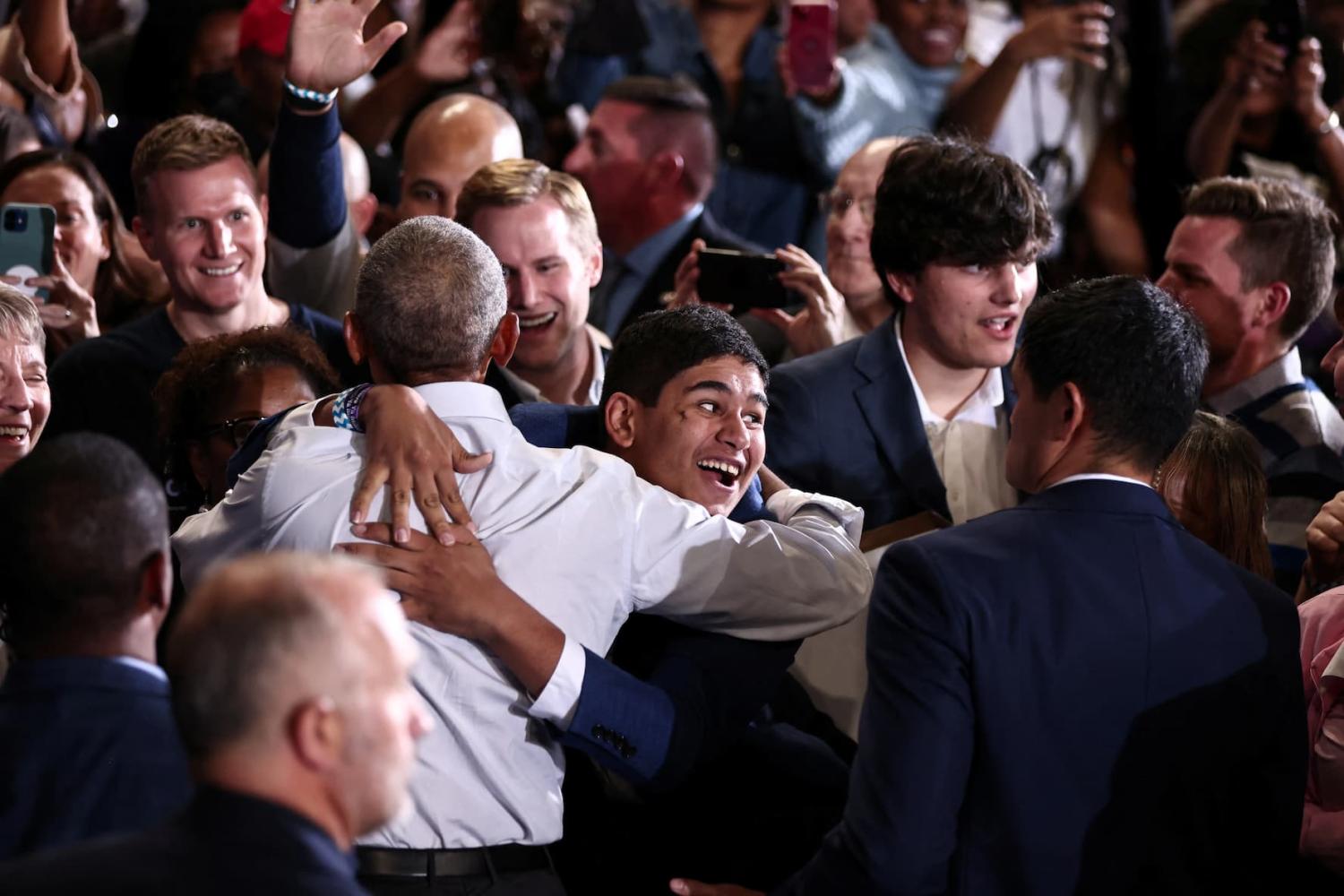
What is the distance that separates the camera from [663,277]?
197 inches

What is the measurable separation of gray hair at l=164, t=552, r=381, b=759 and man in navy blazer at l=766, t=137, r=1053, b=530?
6.61 ft

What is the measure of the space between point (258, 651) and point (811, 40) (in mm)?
4324

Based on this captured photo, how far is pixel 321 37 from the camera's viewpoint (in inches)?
150

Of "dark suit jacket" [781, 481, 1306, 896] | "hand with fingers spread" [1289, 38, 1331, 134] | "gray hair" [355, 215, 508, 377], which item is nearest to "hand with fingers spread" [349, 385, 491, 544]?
"gray hair" [355, 215, 508, 377]

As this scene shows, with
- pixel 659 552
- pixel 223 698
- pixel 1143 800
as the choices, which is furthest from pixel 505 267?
pixel 223 698

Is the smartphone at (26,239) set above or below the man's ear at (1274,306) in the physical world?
above

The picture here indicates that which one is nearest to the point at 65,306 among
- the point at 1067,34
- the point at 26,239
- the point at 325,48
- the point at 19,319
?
the point at 26,239

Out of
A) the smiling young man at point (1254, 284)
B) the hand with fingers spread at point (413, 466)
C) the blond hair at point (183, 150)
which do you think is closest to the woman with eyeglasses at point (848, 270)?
the smiling young man at point (1254, 284)

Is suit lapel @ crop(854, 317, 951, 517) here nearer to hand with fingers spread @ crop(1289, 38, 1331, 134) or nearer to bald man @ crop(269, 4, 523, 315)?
bald man @ crop(269, 4, 523, 315)

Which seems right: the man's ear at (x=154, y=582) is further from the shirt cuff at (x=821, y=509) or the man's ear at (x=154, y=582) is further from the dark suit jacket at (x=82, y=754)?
the shirt cuff at (x=821, y=509)

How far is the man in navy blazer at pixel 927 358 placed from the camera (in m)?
3.51

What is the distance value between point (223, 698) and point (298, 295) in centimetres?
279

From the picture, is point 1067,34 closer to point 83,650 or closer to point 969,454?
point 969,454

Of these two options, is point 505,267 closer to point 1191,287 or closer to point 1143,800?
point 1191,287
